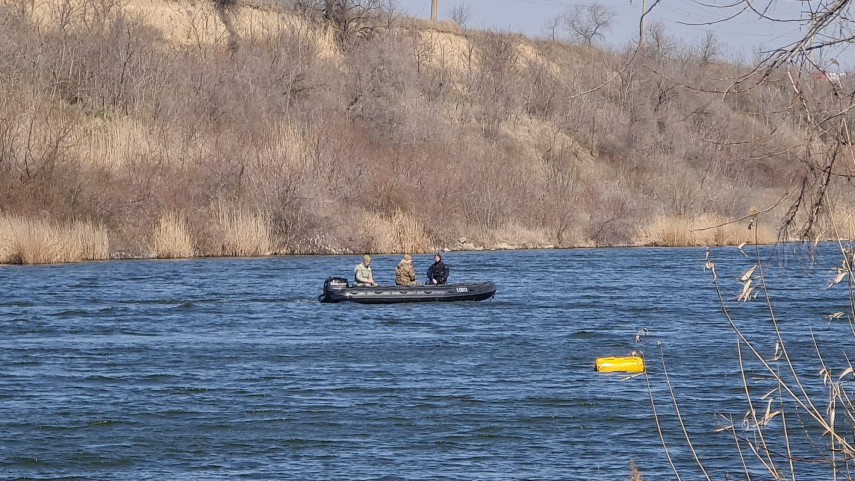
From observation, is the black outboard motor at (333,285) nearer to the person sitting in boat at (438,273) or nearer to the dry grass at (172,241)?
the person sitting in boat at (438,273)

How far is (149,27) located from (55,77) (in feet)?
29.8

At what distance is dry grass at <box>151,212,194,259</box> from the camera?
35406 mm

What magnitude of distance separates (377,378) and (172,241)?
64.7 feet

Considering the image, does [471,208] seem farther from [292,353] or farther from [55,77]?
[292,353]

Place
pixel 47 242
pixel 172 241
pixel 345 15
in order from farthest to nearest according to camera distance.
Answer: pixel 345 15, pixel 172 241, pixel 47 242

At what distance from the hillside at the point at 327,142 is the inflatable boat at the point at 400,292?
21.7 feet

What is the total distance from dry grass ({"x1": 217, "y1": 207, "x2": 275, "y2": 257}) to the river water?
568 centimetres

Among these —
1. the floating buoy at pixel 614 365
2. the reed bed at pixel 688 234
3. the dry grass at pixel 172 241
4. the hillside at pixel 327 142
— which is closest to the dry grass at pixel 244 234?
the hillside at pixel 327 142

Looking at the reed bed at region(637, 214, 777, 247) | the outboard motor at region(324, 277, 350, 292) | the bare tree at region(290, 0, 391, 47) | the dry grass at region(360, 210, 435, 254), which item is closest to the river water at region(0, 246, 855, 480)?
the outboard motor at region(324, 277, 350, 292)

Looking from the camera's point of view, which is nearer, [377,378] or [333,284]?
[377,378]

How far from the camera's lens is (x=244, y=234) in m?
36.1

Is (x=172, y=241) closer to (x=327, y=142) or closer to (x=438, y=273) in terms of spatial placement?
(x=327, y=142)

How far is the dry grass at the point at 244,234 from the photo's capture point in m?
36.0

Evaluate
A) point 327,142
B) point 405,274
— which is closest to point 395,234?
point 327,142
